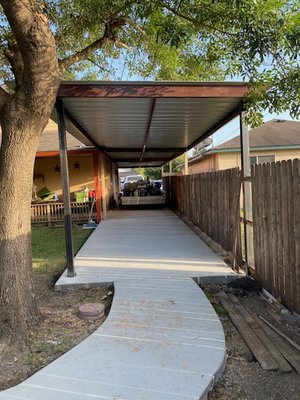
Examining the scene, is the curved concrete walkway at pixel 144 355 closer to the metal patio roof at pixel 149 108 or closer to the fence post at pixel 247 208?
the fence post at pixel 247 208

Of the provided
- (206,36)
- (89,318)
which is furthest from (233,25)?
(89,318)

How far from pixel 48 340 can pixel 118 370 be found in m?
0.98

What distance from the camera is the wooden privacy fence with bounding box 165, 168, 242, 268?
596 cm

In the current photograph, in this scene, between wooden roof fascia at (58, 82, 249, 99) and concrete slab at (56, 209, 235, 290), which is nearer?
wooden roof fascia at (58, 82, 249, 99)

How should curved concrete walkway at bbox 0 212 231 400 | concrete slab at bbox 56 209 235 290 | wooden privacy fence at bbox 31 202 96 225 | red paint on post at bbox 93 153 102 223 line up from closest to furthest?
curved concrete walkway at bbox 0 212 231 400 < concrete slab at bbox 56 209 235 290 < wooden privacy fence at bbox 31 202 96 225 < red paint on post at bbox 93 153 102 223

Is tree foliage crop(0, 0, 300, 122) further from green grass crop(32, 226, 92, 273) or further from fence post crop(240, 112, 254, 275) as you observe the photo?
green grass crop(32, 226, 92, 273)

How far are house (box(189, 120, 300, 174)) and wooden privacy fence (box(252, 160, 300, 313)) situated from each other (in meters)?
11.2

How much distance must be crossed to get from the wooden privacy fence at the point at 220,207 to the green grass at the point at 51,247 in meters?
3.08

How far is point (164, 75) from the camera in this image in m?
9.30

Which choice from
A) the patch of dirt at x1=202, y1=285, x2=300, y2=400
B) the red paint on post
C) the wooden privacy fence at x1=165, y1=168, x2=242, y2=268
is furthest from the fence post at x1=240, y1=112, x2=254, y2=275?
the red paint on post

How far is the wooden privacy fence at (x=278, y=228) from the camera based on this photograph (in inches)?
152

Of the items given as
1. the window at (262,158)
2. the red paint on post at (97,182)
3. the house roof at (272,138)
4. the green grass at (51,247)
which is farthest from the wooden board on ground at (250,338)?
the house roof at (272,138)

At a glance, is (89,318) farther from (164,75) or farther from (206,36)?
(164,75)

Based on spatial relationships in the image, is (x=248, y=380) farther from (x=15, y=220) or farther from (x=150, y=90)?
(x=150, y=90)
